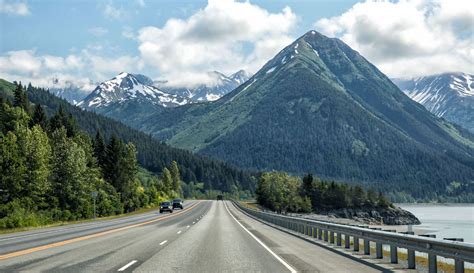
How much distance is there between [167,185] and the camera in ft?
531

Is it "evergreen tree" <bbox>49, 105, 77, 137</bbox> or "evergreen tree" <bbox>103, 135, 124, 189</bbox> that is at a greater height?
"evergreen tree" <bbox>49, 105, 77, 137</bbox>

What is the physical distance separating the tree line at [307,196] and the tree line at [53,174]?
162 feet

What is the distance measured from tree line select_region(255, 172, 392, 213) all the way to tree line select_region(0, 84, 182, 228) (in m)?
49.2

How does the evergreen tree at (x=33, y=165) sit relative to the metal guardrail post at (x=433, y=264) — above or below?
above

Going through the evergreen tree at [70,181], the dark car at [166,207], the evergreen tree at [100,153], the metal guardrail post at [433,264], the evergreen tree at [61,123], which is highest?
the evergreen tree at [61,123]

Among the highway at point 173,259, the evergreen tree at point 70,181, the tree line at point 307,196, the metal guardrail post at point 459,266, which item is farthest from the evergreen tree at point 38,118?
the metal guardrail post at point 459,266

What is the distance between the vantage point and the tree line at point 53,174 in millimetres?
57688

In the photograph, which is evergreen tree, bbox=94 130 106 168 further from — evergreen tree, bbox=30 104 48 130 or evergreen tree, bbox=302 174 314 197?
evergreen tree, bbox=302 174 314 197

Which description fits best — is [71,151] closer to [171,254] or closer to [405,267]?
[171,254]

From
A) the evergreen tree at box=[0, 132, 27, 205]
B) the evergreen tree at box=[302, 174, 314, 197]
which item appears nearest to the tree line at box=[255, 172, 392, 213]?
the evergreen tree at box=[302, 174, 314, 197]

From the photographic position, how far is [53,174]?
69.8m

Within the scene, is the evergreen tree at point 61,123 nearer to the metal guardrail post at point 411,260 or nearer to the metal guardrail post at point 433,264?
the metal guardrail post at point 411,260

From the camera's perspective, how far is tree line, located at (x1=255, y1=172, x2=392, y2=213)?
142375 millimetres

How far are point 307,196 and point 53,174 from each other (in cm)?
10135
